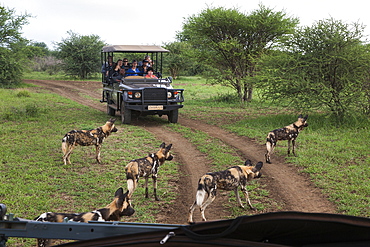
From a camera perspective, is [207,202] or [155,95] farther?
[155,95]

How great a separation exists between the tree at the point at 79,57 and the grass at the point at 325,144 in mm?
21724

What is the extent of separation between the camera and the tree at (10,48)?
94.4 ft

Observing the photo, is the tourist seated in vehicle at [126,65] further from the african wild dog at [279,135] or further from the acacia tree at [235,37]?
the african wild dog at [279,135]

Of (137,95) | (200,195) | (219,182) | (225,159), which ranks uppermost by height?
(137,95)

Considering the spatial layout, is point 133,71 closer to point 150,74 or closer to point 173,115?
point 150,74

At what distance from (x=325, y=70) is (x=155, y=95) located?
620 cm

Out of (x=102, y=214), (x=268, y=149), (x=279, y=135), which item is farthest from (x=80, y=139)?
(x=102, y=214)

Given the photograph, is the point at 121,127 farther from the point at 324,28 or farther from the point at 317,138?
the point at 324,28

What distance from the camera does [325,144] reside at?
11102mm

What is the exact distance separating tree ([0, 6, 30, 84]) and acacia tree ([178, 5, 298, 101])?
14.3 m

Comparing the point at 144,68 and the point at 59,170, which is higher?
the point at 144,68

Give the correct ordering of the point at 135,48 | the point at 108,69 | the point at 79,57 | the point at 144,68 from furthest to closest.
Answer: the point at 79,57 < the point at 108,69 < the point at 144,68 < the point at 135,48

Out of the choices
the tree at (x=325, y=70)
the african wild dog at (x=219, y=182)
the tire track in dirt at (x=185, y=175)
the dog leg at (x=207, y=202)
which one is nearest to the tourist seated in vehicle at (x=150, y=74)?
the tire track in dirt at (x=185, y=175)

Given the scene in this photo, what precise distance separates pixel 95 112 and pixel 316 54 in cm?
926
